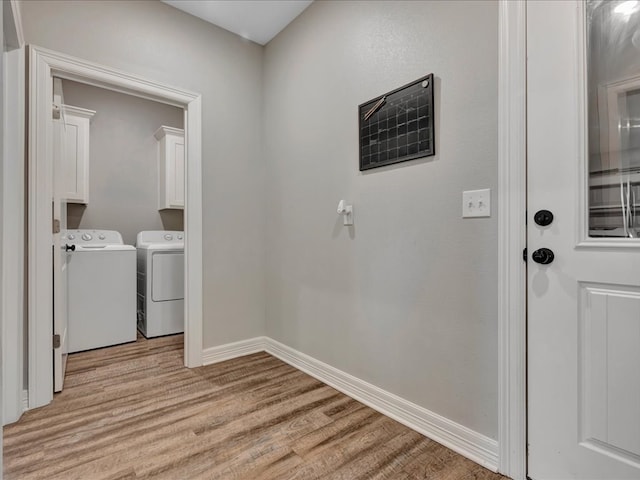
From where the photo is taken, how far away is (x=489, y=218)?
4.47 feet

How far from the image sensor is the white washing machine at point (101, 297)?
8.83 feet

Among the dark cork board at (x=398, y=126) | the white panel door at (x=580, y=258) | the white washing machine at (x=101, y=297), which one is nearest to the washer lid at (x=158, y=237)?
the white washing machine at (x=101, y=297)

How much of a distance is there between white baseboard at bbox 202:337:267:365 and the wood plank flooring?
0.23 m

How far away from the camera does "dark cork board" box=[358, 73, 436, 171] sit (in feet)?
5.17

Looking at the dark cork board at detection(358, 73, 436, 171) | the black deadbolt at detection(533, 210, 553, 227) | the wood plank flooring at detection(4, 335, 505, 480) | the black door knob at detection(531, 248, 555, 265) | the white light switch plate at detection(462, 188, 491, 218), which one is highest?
the dark cork board at detection(358, 73, 436, 171)

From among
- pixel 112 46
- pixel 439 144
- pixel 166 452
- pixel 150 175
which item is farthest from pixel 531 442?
pixel 150 175

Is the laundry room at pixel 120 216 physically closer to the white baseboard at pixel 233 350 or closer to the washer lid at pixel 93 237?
the washer lid at pixel 93 237

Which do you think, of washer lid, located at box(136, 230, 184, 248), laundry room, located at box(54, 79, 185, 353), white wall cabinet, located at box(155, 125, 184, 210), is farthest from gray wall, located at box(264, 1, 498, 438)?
washer lid, located at box(136, 230, 184, 248)

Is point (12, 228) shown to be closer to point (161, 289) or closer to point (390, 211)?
point (161, 289)

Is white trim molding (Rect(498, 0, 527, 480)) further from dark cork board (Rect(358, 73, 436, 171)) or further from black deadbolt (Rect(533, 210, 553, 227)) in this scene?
dark cork board (Rect(358, 73, 436, 171))

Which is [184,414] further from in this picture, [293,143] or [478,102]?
[478,102]

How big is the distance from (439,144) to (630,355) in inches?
41.5

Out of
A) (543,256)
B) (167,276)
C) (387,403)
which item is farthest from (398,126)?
(167,276)

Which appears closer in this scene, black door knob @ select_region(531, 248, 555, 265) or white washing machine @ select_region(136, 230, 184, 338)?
black door knob @ select_region(531, 248, 555, 265)
